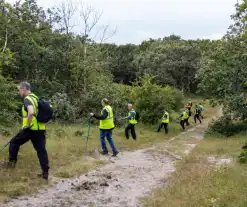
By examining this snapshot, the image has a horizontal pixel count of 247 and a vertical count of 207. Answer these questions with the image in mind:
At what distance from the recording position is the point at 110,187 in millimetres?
7387

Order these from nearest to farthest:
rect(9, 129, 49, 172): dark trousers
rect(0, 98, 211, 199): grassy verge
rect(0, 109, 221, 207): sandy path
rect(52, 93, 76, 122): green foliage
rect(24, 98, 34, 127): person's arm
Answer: rect(0, 109, 221, 207): sandy path → rect(0, 98, 211, 199): grassy verge → rect(24, 98, 34, 127): person's arm → rect(9, 129, 49, 172): dark trousers → rect(52, 93, 76, 122): green foliage

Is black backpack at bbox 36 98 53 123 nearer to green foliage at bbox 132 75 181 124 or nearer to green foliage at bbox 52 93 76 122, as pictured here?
green foliage at bbox 52 93 76 122

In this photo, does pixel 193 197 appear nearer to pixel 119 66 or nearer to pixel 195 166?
pixel 195 166

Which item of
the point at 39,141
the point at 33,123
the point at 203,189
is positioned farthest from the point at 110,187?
the point at 33,123

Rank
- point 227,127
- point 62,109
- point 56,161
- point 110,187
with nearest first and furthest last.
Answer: point 110,187
point 56,161
point 62,109
point 227,127

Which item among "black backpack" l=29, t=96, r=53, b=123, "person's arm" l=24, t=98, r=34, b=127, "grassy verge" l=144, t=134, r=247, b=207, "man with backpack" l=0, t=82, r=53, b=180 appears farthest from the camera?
"black backpack" l=29, t=96, r=53, b=123

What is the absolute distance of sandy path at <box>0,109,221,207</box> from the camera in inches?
243

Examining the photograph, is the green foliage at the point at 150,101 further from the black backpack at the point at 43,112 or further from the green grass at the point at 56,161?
the black backpack at the point at 43,112

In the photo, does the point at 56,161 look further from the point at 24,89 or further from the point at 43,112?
the point at 24,89

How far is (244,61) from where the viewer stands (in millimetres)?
21031

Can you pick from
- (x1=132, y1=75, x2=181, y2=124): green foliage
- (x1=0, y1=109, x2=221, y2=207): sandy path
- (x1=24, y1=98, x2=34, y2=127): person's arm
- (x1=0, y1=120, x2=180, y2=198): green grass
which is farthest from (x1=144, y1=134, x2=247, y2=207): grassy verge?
(x1=132, y1=75, x2=181, y2=124): green foliage

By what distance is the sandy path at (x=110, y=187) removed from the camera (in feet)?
20.3

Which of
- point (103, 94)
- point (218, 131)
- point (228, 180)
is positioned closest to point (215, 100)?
point (218, 131)

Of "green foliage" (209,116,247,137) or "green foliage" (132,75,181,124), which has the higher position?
"green foliage" (132,75,181,124)
